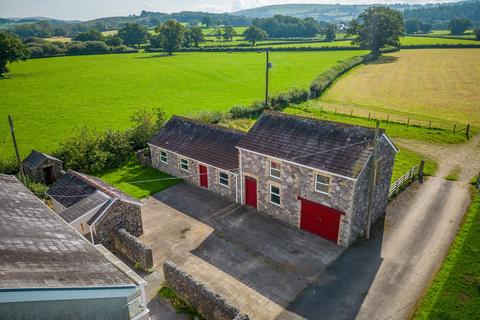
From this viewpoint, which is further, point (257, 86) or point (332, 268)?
point (257, 86)

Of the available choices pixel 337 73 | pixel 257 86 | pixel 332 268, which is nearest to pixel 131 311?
pixel 332 268

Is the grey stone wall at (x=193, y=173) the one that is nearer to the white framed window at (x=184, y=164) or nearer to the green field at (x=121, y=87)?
the white framed window at (x=184, y=164)

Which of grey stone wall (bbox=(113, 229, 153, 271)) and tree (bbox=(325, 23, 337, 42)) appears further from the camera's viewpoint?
tree (bbox=(325, 23, 337, 42))

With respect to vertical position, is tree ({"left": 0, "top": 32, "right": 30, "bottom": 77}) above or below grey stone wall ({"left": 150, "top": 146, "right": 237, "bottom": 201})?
above

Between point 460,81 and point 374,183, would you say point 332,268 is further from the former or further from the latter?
point 460,81

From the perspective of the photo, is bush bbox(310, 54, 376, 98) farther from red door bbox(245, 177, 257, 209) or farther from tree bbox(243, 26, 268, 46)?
tree bbox(243, 26, 268, 46)

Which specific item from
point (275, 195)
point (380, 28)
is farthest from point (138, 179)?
point (380, 28)

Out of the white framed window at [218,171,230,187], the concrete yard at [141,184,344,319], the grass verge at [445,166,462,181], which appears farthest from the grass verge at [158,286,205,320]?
the grass verge at [445,166,462,181]
